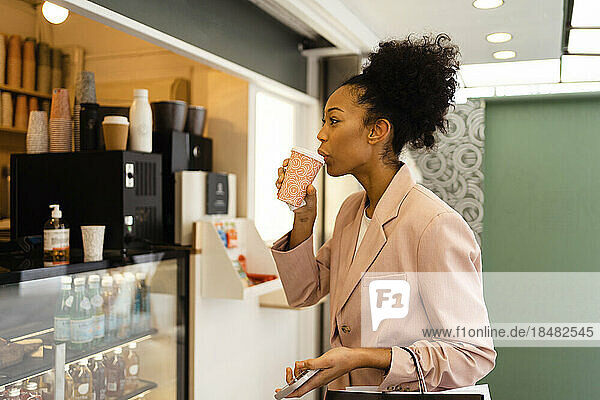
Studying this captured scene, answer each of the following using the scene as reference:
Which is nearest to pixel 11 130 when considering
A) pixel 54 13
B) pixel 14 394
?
pixel 54 13

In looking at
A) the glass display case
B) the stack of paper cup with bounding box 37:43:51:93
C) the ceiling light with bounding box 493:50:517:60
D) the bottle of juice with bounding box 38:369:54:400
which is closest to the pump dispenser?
the glass display case

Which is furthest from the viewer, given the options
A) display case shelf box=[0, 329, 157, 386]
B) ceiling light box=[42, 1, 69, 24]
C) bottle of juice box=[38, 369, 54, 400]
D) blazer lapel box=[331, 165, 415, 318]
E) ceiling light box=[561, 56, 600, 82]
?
ceiling light box=[42, 1, 69, 24]

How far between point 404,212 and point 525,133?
3.41 feet

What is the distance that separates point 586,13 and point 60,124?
1.85 metres

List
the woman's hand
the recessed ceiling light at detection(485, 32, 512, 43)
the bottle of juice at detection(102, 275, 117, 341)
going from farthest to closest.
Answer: the recessed ceiling light at detection(485, 32, 512, 43) < the bottle of juice at detection(102, 275, 117, 341) < the woman's hand

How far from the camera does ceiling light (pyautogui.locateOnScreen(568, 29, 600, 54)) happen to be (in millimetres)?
1821

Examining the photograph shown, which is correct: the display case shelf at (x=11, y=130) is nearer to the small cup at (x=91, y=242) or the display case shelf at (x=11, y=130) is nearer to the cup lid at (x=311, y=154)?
the small cup at (x=91, y=242)

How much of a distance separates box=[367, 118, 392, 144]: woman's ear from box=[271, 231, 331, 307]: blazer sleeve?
27 cm

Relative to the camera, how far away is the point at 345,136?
115 cm

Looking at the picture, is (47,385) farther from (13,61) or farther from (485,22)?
(485,22)

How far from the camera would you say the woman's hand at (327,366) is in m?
0.98

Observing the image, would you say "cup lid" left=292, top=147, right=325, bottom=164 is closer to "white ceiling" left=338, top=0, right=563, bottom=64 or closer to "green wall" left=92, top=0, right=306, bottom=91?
"green wall" left=92, top=0, right=306, bottom=91

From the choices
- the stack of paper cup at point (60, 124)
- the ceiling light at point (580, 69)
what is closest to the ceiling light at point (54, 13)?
the stack of paper cup at point (60, 124)

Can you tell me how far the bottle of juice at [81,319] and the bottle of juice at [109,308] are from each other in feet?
0.27
